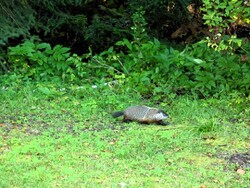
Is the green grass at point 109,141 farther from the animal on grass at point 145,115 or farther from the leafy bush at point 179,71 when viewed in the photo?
the leafy bush at point 179,71

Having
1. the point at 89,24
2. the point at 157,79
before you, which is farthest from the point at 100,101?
the point at 89,24

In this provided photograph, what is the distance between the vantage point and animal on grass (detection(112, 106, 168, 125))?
18.4ft

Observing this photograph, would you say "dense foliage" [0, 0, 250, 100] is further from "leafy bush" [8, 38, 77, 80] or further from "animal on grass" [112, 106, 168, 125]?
"animal on grass" [112, 106, 168, 125]

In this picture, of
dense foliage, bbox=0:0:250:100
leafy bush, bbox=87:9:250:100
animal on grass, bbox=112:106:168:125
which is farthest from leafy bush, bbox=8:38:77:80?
animal on grass, bbox=112:106:168:125

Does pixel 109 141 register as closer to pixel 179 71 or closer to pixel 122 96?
pixel 122 96

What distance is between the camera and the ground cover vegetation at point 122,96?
14.3 ft

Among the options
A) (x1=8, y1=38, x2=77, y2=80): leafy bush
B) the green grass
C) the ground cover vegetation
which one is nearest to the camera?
the green grass

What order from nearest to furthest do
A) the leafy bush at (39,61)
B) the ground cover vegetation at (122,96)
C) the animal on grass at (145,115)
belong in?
the ground cover vegetation at (122,96) → the animal on grass at (145,115) → the leafy bush at (39,61)

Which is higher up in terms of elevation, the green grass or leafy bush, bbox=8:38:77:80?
the green grass

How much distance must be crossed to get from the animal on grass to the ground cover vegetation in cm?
12

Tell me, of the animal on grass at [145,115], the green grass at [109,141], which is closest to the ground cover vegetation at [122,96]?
the green grass at [109,141]

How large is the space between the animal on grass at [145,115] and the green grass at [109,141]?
0.08 metres

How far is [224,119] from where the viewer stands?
586 centimetres

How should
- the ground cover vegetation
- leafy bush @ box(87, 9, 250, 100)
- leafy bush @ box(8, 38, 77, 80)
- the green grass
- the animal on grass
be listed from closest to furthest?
the green grass
the ground cover vegetation
the animal on grass
leafy bush @ box(87, 9, 250, 100)
leafy bush @ box(8, 38, 77, 80)
